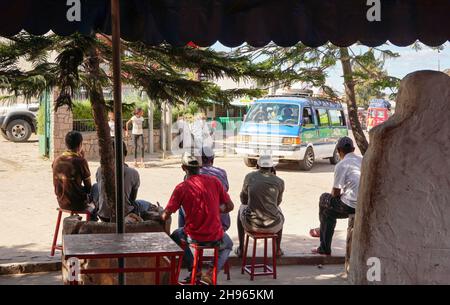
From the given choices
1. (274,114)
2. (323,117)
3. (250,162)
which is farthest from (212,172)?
(323,117)

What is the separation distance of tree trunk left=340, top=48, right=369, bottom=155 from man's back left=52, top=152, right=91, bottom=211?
3.15 meters

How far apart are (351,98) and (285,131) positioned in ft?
34.0

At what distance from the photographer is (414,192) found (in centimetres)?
297

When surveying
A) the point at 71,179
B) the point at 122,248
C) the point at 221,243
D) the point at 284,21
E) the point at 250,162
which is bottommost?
the point at 250,162

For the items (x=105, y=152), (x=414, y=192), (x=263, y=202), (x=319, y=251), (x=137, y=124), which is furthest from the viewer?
(x=137, y=124)

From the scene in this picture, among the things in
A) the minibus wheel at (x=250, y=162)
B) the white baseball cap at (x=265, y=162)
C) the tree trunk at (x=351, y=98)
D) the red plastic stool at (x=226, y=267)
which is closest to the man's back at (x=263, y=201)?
the white baseball cap at (x=265, y=162)

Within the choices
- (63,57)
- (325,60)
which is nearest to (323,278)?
(325,60)

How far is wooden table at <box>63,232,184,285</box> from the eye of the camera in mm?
3912

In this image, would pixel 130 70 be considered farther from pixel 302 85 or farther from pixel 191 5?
pixel 302 85

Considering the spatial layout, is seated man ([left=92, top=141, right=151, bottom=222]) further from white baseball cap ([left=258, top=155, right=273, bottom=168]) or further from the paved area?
white baseball cap ([left=258, top=155, right=273, bottom=168])

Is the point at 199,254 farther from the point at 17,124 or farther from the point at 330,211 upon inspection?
the point at 17,124

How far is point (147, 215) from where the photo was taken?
675 centimetres

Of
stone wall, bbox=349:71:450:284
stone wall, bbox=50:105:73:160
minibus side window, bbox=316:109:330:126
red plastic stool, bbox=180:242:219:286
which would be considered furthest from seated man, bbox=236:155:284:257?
minibus side window, bbox=316:109:330:126

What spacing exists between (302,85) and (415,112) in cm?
489
